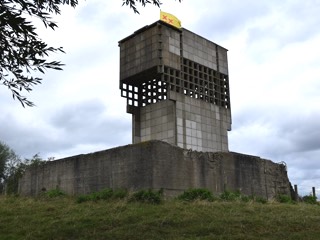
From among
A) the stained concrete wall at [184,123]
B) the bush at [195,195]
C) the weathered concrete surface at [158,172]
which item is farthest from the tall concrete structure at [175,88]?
the bush at [195,195]

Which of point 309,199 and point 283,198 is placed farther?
point 309,199

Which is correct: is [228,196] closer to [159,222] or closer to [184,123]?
[159,222]

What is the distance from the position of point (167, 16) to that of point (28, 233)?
19374 mm

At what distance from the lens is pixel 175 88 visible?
1031 inches

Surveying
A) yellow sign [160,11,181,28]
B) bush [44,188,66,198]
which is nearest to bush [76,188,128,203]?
bush [44,188,66,198]

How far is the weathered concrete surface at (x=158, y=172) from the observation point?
1756 centimetres

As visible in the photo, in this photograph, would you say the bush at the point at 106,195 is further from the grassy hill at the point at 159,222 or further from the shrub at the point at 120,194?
the grassy hill at the point at 159,222

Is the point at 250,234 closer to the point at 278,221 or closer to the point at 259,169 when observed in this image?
the point at 278,221

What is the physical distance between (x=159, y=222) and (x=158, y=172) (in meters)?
5.94

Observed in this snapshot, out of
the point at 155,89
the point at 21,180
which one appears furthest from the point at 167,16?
the point at 21,180

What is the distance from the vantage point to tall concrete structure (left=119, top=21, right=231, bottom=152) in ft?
85.9

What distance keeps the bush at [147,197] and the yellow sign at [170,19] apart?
14.3 metres

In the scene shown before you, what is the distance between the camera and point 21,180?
23.8 meters

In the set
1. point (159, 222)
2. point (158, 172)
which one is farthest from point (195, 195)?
point (159, 222)
